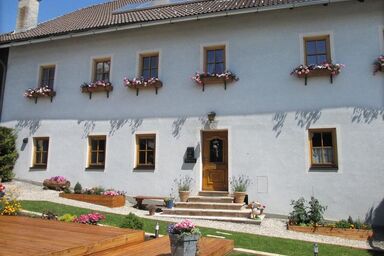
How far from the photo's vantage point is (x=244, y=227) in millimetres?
9055

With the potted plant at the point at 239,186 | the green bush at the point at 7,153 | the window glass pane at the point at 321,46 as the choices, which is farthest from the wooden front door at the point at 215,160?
the green bush at the point at 7,153

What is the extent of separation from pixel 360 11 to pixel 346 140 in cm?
388

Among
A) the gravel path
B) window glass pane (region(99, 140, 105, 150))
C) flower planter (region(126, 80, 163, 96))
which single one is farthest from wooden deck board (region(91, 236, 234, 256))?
window glass pane (region(99, 140, 105, 150))

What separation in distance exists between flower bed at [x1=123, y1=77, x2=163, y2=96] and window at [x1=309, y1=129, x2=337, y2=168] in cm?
528

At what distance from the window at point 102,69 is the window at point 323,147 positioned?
7.68 m

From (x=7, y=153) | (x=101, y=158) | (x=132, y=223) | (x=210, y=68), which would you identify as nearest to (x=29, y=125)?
(x=7, y=153)

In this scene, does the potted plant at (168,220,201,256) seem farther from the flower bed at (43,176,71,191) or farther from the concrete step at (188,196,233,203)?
the flower bed at (43,176,71,191)

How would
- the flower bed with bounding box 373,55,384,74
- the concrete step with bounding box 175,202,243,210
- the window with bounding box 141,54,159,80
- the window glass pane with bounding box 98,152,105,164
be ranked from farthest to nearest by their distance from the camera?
the window glass pane with bounding box 98,152,105,164 < the window with bounding box 141,54,159,80 < the concrete step with bounding box 175,202,243,210 < the flower bed with bounding box 373,55,384,74

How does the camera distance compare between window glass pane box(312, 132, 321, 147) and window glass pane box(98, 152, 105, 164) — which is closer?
window glass pane box(312, 132, 321, 147)

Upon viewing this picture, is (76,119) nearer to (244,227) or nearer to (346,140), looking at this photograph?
(244,227)

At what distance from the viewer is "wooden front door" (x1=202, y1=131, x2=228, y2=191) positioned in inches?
452

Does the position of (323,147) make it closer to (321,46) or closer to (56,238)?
(321,46)

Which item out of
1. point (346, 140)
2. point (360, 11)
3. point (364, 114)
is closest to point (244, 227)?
point (346, 140)

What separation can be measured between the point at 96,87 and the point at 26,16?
21.7 ft
